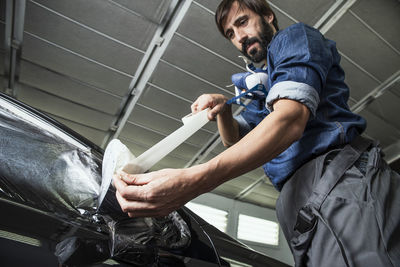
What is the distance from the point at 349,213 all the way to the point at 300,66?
39 cm

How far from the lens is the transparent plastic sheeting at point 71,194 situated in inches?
25.8

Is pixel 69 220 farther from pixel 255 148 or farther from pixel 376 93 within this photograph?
pixel 376 93

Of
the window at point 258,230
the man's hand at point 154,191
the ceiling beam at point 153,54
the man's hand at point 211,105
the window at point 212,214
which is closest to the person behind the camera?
the man's hand at point 154,191

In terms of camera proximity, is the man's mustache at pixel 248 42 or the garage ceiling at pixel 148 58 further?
the garage ceiling at pixel 148 58

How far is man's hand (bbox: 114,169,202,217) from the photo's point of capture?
1.89 ft

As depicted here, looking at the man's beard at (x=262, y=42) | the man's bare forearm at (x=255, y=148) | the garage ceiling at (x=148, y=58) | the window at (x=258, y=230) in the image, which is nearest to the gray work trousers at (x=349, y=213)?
the man's bare forearm at (x=255, y=148)

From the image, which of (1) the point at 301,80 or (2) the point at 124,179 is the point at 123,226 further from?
(1) the point at 301,80

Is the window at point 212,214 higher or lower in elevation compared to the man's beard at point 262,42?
lower

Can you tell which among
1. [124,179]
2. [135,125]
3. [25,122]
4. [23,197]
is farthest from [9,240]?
[135,125]

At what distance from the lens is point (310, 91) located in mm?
708

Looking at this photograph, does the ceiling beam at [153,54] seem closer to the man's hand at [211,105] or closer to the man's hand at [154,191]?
the man's hand at [211,105]

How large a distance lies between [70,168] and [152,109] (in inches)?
115

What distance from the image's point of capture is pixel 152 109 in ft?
12.5

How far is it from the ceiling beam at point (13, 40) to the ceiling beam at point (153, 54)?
126 cm
